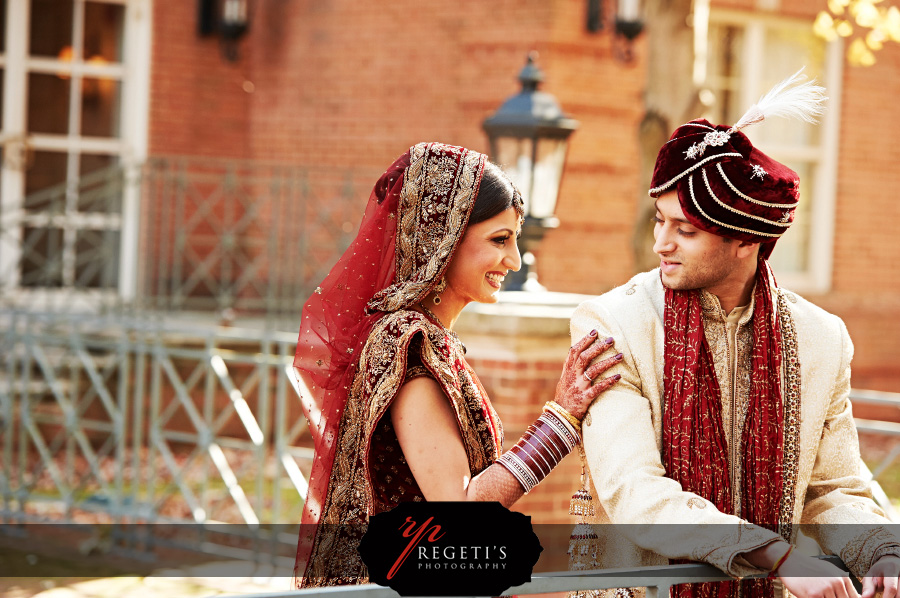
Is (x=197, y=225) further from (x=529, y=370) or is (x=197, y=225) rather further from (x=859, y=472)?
(x=859, y=472)

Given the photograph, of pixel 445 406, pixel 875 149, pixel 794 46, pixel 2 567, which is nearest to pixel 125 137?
pixel 2 567

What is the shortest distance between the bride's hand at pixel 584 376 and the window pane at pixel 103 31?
25.6 ft

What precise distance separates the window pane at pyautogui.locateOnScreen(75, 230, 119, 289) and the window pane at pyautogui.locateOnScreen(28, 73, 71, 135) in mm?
863

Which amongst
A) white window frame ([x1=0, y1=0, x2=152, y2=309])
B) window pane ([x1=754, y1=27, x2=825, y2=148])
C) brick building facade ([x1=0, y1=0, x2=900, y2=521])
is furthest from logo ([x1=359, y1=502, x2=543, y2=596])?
window pane ([x1=754, y1=27, x2=825, y2=148])

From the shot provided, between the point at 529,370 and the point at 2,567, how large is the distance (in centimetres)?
264

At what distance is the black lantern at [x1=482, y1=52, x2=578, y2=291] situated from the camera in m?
5.21

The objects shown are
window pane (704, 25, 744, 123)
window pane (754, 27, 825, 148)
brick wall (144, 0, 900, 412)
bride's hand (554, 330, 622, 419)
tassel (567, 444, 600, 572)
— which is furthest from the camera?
window pane (754, 27, 825, 148)

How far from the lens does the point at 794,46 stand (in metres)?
9.78

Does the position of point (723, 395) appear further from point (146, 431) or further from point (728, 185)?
point (146, 431)

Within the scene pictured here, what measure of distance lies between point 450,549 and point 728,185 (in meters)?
0.86

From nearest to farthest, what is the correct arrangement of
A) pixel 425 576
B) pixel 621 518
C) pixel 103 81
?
pixel 425 576
pixel 621 518
pixel 103 81

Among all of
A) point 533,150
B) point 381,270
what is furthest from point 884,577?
point 533,150

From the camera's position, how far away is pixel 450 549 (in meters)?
2.00

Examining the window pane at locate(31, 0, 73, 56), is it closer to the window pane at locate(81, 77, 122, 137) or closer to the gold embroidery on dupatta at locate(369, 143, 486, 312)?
the window pane at locate(81, 77, 122, 137)
